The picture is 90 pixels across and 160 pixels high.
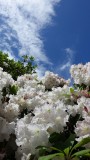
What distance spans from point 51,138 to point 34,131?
0.18m

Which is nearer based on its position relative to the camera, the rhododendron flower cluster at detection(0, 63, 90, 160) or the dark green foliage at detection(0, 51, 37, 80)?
the rhododendron flower cluster at detection(0, 63, 90, 160)

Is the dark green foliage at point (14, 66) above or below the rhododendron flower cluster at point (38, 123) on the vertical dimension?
above

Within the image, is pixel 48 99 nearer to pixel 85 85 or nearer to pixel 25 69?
pixel 85 85

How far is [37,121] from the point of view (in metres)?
3.61

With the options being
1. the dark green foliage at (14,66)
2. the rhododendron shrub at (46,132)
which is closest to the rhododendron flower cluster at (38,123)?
the rhododendron shrub at (46,132)

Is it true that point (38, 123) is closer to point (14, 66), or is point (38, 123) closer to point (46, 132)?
point (46, 132)

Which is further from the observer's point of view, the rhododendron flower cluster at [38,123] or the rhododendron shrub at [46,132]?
the rhododendron flower cluster at [38,123]

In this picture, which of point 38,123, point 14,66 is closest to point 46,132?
point 38,123

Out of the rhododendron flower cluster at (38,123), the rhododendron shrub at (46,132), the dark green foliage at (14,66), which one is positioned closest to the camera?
the rhododendron shrub at (46,132)

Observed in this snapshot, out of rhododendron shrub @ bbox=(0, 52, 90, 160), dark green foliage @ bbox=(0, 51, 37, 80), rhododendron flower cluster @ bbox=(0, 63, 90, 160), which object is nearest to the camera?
rhododendron shrub @ bbox=(0, 52, 90, 160)

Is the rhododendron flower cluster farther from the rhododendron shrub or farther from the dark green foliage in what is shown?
the dark green foliage

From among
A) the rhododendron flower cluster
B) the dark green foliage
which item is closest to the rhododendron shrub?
the rhododendron flower cluster

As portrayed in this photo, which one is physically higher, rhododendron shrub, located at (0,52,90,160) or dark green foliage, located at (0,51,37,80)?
dark green foliage, located at (0,51,37,80)

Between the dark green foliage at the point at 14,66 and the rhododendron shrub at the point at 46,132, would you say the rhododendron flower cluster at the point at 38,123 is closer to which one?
the rhododendron shrub at the point at 46,132
